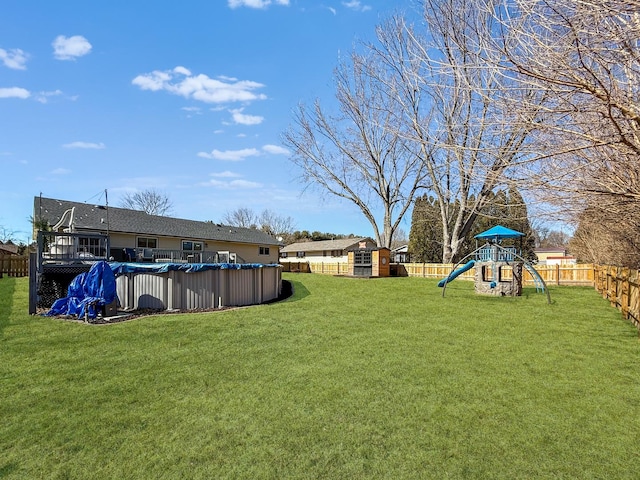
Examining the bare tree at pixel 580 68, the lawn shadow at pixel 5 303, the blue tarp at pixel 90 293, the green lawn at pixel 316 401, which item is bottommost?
the green lawn at pixel 316 401

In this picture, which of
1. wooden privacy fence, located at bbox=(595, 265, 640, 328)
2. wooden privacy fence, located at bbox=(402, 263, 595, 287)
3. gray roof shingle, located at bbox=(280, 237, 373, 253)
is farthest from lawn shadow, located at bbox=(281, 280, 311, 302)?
gray roof shingle, located at bbox=(280, 237, 373, 253)

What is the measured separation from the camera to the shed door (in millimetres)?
23250

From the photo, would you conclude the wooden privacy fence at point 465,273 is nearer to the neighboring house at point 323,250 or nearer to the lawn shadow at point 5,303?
the neighboring house at point 323,250

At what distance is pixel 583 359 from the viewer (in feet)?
17.9

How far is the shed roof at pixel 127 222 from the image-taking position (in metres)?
20.2

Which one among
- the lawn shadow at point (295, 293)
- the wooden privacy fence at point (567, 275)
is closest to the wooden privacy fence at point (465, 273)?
the wooden privacy fence at point (567, 275)

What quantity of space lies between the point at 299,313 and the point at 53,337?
4.97m

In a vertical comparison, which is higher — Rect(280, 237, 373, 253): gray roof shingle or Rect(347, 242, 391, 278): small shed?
Rect(280, 237, 373, 253): gray roof shingle

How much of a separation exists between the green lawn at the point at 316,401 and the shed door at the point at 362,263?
15654 millimetres

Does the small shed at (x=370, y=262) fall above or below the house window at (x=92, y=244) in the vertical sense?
below

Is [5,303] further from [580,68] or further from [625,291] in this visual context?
[625,291]

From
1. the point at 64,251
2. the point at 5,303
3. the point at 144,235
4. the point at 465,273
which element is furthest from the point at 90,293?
the point at 465,273

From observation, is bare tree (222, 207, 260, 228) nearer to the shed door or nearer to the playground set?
the shed door

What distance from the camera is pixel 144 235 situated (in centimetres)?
2220
